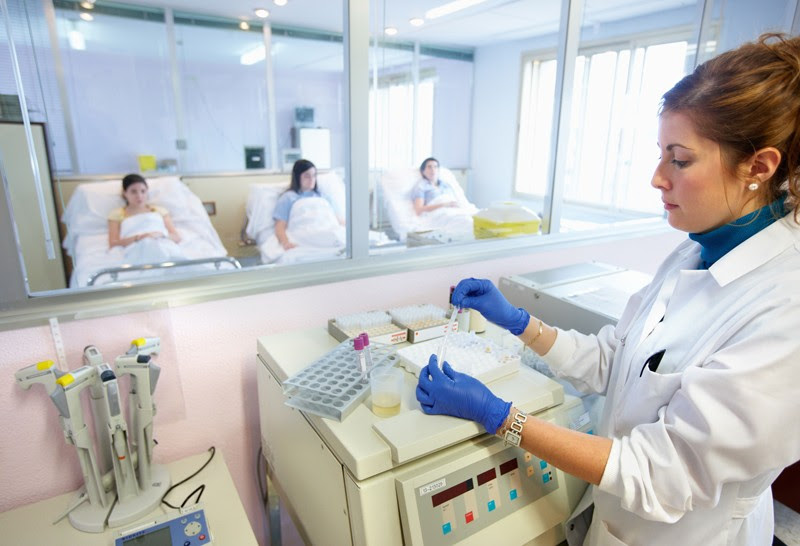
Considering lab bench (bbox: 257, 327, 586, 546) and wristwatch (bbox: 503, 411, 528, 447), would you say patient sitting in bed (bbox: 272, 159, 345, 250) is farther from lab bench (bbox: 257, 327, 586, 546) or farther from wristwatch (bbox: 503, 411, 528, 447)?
wristwatch (bbox: 503, 411, 528, 447)

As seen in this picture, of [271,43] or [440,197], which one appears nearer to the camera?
[440,197]

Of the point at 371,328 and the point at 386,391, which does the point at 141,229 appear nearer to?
the point at 371,328

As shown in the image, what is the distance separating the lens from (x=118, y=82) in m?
3.76

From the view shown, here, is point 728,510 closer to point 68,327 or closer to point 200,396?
point 200,396

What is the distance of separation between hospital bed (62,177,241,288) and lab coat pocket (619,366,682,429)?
6.33 feet

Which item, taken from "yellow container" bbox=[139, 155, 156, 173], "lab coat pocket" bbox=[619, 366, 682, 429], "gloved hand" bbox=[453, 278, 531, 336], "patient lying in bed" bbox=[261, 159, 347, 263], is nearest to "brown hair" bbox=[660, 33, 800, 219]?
"lab coat pocket" bbox=[619, 366, 682, 429]

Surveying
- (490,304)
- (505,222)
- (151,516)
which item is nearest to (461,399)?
(490,304)

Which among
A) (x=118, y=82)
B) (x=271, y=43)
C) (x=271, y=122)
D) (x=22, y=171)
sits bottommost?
(x=22, y=171)

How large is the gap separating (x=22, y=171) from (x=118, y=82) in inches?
101

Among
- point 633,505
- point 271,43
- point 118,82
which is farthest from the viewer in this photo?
point 271,43

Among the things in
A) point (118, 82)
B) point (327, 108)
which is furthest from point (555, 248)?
point (118, 82)

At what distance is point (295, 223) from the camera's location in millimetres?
3170

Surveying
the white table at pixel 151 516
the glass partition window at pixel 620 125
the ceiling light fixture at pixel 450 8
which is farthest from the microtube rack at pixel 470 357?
the ceiling light fixture at pixel 450 8

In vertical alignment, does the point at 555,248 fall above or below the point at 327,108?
below
